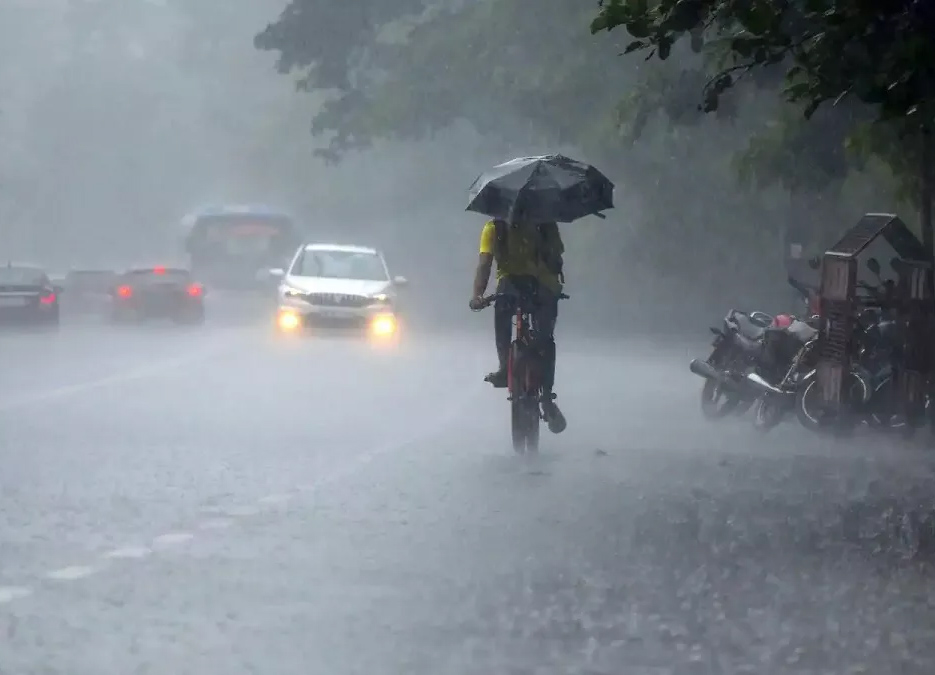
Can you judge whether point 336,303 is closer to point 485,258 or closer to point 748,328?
point 748,328

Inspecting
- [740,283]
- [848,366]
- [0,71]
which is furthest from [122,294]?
[0,71]

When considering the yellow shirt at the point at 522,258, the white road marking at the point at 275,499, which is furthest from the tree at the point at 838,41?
the white road marking at the point at 275,499

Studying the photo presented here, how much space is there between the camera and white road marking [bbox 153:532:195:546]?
33.0ft

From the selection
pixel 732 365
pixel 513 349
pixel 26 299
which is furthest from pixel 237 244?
pixel 513 349

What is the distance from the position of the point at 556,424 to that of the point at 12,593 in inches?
257

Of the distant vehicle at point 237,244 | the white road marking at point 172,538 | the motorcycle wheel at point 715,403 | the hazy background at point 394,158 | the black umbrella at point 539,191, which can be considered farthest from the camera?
the distant vehicle at point 237,244

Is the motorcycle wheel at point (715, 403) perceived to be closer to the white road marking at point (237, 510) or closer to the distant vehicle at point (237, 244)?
the white road marking at point (237, 510)

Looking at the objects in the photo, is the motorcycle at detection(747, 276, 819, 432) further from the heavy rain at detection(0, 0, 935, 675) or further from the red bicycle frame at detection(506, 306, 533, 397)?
the red bicycle frame at detection(506, 306, 533, 397)

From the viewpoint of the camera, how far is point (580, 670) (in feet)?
23.5

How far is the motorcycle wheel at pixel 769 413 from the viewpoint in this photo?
1788 cm

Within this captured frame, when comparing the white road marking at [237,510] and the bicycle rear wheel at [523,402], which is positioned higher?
the bicycle rear wheel at [523,402]

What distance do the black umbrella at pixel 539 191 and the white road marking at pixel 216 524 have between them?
428cm

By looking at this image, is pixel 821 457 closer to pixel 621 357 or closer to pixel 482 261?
pixel 482 261

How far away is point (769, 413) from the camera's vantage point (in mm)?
18062
